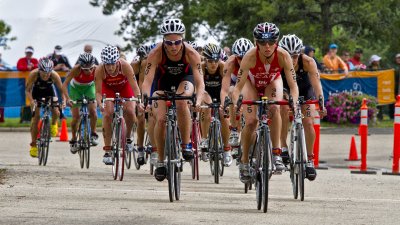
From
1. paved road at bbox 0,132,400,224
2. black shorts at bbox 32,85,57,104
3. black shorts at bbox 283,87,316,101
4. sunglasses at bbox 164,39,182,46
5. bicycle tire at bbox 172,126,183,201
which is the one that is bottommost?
paved road at bbox 0,132,400,224

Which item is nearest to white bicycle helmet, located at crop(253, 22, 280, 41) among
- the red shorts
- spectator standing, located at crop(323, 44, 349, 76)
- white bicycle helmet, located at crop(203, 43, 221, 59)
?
white bicycle helmet, located at crop(203, 43, 221, 59)

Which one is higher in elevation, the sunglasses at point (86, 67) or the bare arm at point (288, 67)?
the sunglasses at point (86, 67)

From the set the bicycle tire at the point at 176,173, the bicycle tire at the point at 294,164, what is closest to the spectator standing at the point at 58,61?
the bicycle tire at the point at 294,164

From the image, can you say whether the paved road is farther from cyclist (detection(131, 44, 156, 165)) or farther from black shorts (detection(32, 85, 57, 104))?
black shorts (detection(32, 85, 57, 104))

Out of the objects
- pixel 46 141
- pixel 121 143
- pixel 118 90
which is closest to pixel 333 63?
pixel 46 141

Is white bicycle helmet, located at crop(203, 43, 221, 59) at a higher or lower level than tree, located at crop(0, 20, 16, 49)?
lower

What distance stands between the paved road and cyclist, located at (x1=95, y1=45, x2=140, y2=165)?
68cm

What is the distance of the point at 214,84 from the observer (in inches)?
813

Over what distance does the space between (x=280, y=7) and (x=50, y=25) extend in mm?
10307

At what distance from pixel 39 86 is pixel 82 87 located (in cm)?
98

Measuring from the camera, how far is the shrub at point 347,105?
34312mm

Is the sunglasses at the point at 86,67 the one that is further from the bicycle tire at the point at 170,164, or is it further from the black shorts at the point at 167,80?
the bicycle tire at the point at 170,164

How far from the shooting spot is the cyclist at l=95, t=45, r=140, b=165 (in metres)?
19.3

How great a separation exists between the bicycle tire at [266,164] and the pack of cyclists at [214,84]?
0.54 meters
